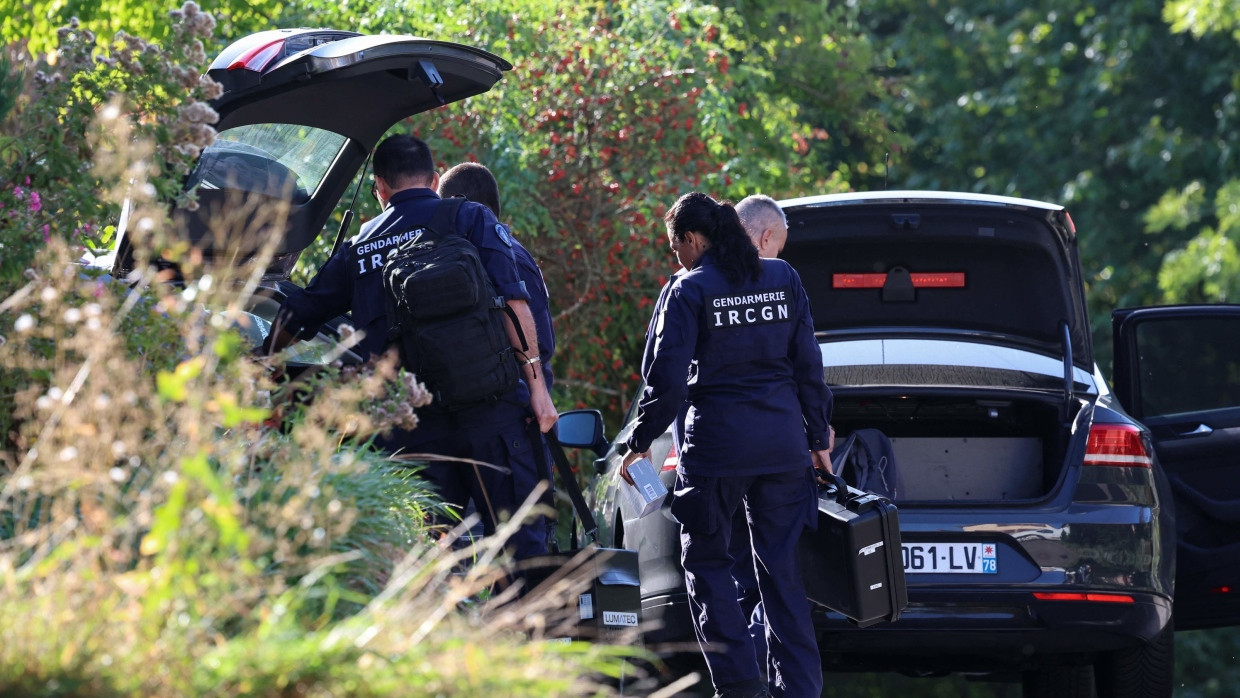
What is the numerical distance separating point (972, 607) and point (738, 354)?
1.16m

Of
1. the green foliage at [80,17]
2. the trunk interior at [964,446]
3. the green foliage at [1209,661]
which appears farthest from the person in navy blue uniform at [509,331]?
the green foliage at [1209,661]

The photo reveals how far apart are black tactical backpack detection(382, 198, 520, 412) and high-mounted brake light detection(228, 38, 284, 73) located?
0.72 m

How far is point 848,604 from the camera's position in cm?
546

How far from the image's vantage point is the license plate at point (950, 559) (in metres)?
5.80

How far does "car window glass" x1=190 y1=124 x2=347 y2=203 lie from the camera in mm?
5968

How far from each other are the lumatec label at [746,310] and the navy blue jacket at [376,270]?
2.05 ft

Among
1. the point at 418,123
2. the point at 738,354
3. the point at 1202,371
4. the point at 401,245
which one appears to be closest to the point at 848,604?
the point at 738,354

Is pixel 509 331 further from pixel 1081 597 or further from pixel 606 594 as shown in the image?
pixel 1081 597

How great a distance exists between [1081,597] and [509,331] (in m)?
2.08

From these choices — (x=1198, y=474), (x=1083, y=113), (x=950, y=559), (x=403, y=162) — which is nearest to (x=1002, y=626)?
(x=950, y=559)

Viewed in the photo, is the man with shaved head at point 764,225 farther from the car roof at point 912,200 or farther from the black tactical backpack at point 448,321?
the black tactical backpack at point 448,321

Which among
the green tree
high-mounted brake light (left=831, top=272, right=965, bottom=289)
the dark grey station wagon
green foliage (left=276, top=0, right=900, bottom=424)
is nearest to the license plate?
the dark grey station wagon

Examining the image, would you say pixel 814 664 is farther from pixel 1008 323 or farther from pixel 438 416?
pixel 1008 323

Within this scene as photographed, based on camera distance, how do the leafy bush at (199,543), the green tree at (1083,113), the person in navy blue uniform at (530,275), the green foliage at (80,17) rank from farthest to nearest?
the green tree at (1083,113)
the green foliage at (80,17)
the person in navy blue uniform at (530,275)
the leafy bush at (199,543)
